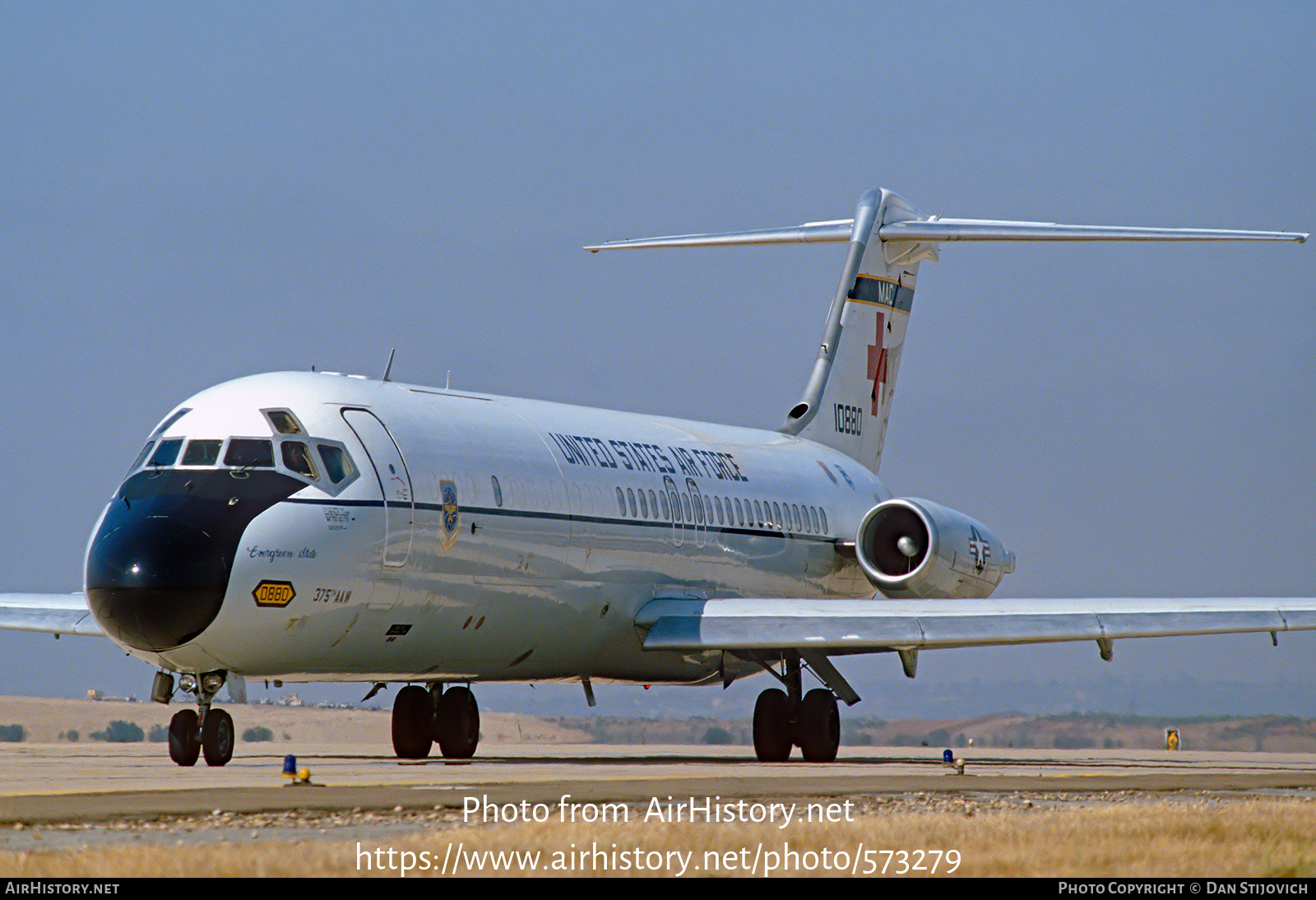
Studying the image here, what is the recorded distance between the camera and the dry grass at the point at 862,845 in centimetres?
934

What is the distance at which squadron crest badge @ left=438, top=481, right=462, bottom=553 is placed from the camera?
21016 mm

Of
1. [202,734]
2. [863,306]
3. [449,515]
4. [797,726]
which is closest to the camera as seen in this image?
[202,734]

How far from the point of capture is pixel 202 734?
736 inches

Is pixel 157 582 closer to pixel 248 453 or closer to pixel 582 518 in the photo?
pixel 248 453

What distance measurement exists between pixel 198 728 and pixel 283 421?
325 cm

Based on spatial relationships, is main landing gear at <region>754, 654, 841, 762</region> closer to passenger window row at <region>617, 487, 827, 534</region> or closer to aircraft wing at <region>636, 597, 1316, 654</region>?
aircraft wing at <region>636, 597, 1316, 654</region>

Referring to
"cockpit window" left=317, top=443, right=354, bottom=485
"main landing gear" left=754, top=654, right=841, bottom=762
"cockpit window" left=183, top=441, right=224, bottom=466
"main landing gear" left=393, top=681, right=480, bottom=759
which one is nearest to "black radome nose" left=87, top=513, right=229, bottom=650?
"cockpit window" left=183, top=441, right=224, bottom=466

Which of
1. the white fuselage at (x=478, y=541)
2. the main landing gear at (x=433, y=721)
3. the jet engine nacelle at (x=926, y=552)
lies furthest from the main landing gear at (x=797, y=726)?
the main landing gear at (x=433, y=721)

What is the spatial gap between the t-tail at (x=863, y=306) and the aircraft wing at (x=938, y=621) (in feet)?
29.3

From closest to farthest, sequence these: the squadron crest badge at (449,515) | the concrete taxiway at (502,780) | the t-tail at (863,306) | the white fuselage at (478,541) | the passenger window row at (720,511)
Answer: the concrete taxiway at (502,780) < the white fuselage at (478,541) < the squadron crest badge at (449,515) < the passenger window row at (720,511) < the t-tail at (863,306)

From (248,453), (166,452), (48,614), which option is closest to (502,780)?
(248,453)

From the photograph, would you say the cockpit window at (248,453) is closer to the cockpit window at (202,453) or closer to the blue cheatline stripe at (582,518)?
the cockpit window at (202,453)

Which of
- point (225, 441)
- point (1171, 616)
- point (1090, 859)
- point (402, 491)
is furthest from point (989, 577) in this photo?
point (1090, 859)
